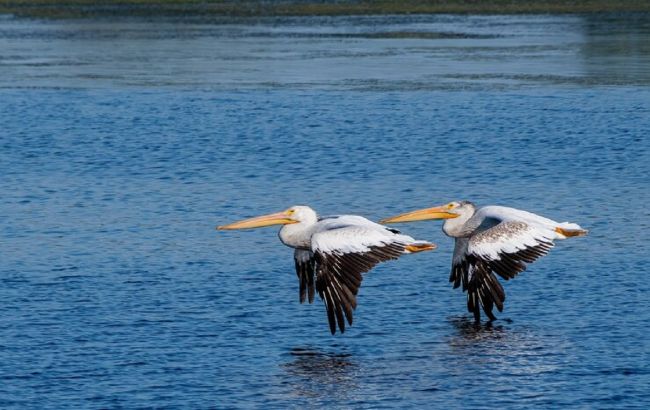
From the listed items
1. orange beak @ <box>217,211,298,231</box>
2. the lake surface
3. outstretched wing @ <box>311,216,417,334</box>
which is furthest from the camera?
orange beak @ <box>217,211,298,231</box>

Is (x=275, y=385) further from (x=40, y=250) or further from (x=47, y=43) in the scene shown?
(x=47, y=43)

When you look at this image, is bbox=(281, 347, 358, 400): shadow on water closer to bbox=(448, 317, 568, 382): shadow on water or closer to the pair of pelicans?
the pair of pelicans

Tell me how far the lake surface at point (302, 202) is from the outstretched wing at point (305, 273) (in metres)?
0.25

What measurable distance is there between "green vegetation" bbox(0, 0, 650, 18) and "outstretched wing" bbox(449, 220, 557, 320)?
42.1m

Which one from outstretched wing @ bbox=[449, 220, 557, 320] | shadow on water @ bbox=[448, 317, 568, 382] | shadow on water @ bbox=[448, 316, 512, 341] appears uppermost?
outstretched wing @ bbox=[449, 220, 557, 320]

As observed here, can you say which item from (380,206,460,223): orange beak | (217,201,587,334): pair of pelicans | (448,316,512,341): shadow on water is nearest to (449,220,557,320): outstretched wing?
(217,201,587,334): pair of pelicans

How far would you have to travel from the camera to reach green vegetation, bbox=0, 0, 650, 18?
5653 cm

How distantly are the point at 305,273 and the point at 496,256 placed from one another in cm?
178

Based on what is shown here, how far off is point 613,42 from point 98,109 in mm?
17849

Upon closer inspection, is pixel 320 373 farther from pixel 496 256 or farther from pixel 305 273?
pixel 496 256

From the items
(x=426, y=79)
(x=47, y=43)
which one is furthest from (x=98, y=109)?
(x=47, y=43)

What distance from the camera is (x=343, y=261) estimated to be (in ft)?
41.6

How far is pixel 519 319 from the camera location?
13.5m

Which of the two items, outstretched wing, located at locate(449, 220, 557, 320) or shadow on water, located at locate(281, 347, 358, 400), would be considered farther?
outstretched wing, located at locate(449, 220, 557, 320)
